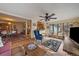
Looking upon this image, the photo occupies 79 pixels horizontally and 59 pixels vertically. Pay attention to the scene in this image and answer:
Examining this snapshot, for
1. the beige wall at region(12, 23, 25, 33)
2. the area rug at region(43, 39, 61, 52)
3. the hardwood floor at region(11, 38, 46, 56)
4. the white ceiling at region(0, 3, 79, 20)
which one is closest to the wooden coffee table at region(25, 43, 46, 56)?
the hardwood floor at region(11, 38, 46, 56)

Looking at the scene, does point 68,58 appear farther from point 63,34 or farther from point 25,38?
point 25,38

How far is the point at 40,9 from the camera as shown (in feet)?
7.41

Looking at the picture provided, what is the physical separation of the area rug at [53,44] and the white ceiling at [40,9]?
475mm

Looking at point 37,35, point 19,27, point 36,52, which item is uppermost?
point 19,27

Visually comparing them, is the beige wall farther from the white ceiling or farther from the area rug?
the area rug

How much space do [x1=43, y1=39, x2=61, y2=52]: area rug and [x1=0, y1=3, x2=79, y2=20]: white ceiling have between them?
48 centimetres

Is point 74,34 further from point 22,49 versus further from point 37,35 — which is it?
point 22,49

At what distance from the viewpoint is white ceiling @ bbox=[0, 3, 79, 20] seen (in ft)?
7.25

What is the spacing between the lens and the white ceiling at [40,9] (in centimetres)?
221

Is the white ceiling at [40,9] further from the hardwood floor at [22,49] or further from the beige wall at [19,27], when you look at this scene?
the hardwood floor at [22,49]

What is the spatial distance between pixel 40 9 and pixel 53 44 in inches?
28.9

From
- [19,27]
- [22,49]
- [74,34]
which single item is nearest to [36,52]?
[22,49]

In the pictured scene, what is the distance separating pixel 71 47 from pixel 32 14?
979 mm

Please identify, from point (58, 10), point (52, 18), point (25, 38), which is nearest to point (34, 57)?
point (25, 38)
